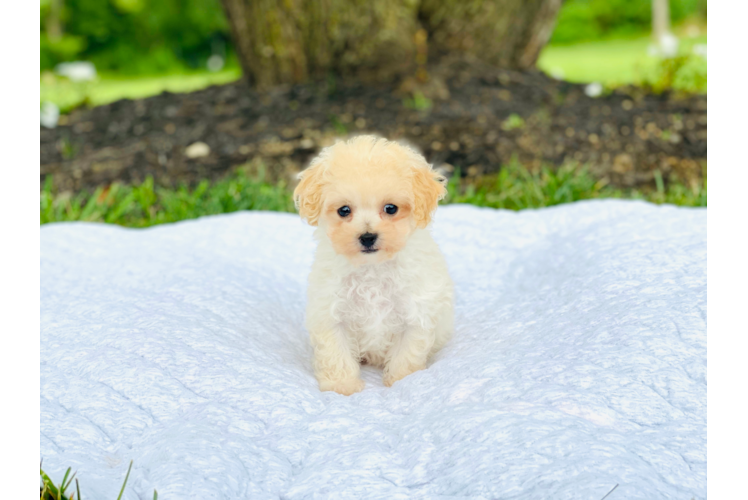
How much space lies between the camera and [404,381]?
2.68 meters

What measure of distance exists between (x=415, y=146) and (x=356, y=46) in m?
1.16

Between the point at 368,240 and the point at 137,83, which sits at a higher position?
the point at 137,83

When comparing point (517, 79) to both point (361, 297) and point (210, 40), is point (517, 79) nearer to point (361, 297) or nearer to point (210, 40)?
point (361, 297)

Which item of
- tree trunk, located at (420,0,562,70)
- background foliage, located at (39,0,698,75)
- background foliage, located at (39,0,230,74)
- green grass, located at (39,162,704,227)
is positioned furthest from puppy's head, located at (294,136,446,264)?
background foliage, located at (39,0,230,74)

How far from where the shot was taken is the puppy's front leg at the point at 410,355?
2826 millimetres

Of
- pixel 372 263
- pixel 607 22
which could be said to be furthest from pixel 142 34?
pixel 372 263

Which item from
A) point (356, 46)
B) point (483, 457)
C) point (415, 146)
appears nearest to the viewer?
point (483, 457)

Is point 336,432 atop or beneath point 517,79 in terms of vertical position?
beneath

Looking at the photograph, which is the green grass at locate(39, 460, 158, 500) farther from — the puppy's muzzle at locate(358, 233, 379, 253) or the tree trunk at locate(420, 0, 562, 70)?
the tree trunk at locate(420, 0, 562, 70)

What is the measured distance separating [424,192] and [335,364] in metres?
0.75

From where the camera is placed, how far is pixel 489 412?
2221 millimetres

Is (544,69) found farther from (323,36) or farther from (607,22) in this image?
(607,22)

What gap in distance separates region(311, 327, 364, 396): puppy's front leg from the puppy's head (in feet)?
1.22

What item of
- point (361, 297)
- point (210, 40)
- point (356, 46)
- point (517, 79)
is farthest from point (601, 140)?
point (210, 40)
